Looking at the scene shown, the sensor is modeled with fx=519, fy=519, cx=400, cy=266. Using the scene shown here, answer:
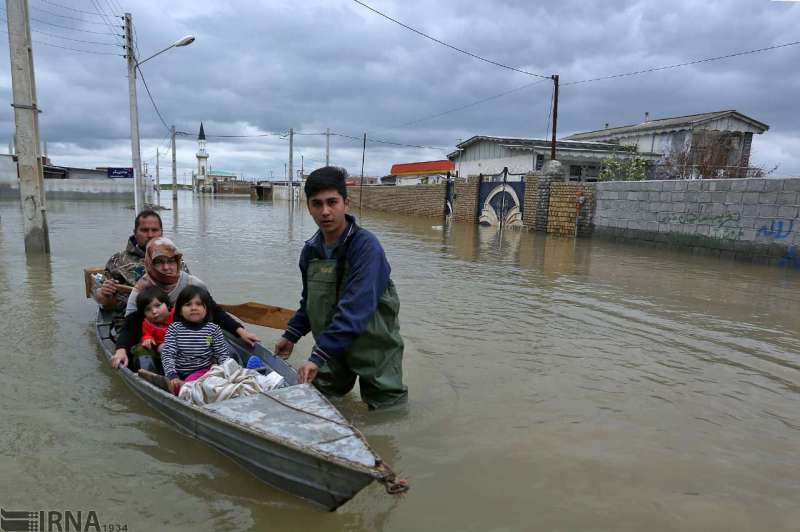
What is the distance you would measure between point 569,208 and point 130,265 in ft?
54.7

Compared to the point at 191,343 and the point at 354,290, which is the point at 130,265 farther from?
the point at 354,290

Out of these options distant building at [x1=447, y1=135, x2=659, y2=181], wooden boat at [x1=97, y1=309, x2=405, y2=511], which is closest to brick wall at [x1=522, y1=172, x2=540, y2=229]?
distant building at [x1=447, y1=135, x2=659, y2=181]

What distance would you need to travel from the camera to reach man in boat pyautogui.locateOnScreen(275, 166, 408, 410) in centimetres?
312

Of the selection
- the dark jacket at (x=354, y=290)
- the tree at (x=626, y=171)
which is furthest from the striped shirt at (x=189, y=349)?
the tree at (x=626, y=171)

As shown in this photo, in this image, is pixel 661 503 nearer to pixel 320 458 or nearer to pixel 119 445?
pixel 320 458

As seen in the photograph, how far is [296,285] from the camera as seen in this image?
9.34m

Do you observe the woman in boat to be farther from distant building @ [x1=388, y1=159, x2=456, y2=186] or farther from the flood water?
distant building @ [x1=388, y1=159, x2=456, y2=186]

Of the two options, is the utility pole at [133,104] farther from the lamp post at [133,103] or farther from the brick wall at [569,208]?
the brick wall at [569,208]

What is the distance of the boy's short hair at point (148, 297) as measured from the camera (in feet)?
13.9

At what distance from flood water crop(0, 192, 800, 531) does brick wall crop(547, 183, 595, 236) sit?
34.8ft

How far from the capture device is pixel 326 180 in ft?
10.2

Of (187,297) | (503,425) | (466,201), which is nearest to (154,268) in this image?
(187,297)

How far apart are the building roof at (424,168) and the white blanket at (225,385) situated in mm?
38024

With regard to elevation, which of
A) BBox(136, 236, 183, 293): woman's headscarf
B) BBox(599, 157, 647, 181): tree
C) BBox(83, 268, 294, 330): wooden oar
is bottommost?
BBox(83, 268, 294, 330): wooden oar
